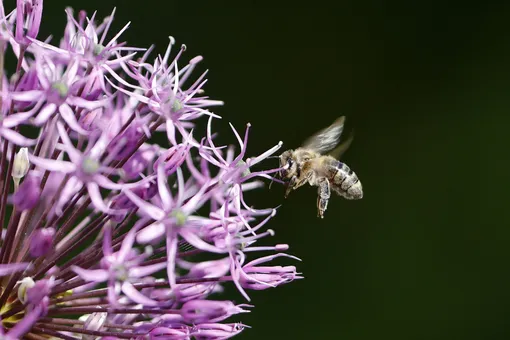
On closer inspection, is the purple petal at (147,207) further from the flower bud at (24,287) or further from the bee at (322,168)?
the bee at (322,168)

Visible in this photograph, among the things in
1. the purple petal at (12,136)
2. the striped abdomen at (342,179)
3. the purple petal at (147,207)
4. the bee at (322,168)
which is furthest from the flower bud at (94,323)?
the striped abdomen at (342,179)

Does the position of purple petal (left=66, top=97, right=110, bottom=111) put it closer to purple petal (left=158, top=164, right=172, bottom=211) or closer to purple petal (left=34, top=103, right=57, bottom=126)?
purple petal (left=34, top=103, right=57, bottom=126)

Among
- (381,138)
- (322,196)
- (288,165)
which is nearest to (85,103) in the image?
(288,165)

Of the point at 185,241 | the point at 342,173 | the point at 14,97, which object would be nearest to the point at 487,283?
the point at 342,173

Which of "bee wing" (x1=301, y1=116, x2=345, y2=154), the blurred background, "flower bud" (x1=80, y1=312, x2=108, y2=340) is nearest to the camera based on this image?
"flower bud" (x1=80, y1=312, x2=108, y2=340)

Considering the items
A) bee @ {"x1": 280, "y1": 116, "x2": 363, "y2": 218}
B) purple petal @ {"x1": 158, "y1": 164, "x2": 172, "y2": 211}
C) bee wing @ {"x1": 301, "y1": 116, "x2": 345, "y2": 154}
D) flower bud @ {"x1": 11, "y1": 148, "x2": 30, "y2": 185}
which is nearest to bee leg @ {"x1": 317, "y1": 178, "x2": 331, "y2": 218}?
bee @ {"x1": 280, "y1": 116, "x2": 363, "y2": 218}

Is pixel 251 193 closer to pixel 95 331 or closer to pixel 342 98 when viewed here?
pixel 342 98

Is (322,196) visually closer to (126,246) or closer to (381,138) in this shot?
(126,246)
